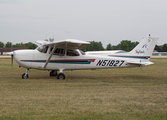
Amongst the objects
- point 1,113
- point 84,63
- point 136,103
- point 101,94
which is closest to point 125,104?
point 136,103

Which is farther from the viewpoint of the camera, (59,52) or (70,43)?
(59,52)

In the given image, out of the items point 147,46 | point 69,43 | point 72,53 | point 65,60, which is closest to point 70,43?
point 69,43

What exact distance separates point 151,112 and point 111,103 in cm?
122

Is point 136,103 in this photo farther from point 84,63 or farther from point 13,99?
point 84,63

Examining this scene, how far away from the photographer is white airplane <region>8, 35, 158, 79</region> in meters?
11.6

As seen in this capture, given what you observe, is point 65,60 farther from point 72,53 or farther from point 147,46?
point 147,46

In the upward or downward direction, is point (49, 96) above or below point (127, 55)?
below

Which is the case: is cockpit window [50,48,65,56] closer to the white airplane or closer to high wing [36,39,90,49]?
the white airplane

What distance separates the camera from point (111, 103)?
6.08m

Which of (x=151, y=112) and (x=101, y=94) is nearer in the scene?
(x=151, y=112)

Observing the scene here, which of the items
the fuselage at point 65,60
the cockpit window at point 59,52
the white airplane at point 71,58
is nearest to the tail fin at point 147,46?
the white airplane at point 71,58

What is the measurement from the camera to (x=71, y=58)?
39.3ft

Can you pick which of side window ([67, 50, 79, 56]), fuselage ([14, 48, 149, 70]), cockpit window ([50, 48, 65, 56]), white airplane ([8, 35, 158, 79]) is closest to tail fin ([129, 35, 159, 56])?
white airplane ([8, 35, 158, 79])

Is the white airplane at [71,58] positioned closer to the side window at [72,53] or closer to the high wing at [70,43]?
the side window at [72,53]
